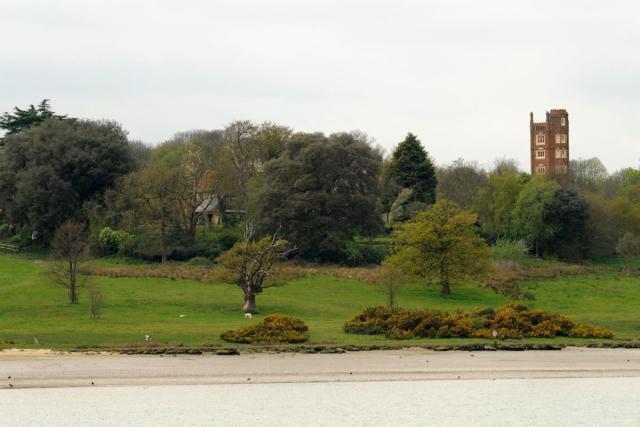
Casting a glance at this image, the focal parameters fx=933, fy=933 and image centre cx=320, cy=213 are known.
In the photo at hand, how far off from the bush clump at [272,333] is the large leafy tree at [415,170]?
218ft

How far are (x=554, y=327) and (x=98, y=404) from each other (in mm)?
24595

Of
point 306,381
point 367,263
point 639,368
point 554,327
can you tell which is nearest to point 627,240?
point 367,263

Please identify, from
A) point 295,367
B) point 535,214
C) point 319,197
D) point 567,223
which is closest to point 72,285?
point 295,367

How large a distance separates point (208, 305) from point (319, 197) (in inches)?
1178

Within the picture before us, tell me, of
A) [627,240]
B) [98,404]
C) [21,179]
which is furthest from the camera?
[627,240]

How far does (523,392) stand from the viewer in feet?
109

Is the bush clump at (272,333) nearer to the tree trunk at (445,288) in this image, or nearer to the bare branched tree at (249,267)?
the bare branched tree at (249,267)

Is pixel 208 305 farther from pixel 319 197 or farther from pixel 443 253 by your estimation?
pixel 319 197

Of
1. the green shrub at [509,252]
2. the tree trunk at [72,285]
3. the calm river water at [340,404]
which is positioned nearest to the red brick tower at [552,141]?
the green shrub at [509,252]

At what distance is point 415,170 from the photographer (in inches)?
4397

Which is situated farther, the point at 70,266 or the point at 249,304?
the point at 70,266

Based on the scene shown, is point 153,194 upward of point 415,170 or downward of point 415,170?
downward

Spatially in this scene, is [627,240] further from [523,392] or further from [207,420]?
[207,420]

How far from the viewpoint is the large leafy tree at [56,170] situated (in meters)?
90.9
